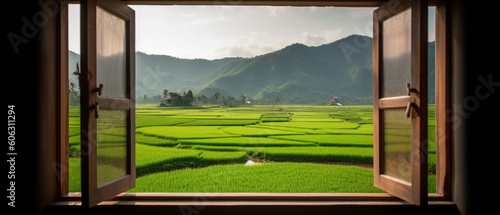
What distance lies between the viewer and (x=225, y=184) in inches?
177

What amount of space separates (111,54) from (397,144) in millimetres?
2356

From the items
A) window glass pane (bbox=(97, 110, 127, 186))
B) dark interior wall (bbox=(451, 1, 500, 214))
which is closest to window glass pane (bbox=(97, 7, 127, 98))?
window glass pane (bbox=(97, 110, 127, 186))

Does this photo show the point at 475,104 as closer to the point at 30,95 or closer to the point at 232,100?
the point at 30,95

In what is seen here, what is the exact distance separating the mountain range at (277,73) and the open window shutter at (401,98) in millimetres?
38594

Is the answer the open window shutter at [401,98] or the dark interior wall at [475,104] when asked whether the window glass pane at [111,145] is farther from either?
the dark interior wall at [475,104]

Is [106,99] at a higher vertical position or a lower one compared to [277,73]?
lower

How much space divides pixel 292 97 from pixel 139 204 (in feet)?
147

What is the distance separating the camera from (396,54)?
8.46ft

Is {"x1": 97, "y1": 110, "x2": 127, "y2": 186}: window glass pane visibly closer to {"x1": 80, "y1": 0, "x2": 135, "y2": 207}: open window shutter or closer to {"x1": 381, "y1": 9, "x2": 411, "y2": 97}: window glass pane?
{"x1": 80, "y1": 0, "x2": 135, "y2": 207}: open window shutter

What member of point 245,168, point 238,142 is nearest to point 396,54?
point 245,168

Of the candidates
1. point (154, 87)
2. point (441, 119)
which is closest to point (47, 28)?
point (441, 119)

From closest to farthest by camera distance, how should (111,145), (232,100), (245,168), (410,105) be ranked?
(410,105)
(111,145)
(245,168)
(232,100)

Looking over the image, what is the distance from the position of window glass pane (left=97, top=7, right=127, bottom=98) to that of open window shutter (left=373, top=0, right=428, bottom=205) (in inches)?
84.6

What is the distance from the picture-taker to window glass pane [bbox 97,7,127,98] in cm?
236
